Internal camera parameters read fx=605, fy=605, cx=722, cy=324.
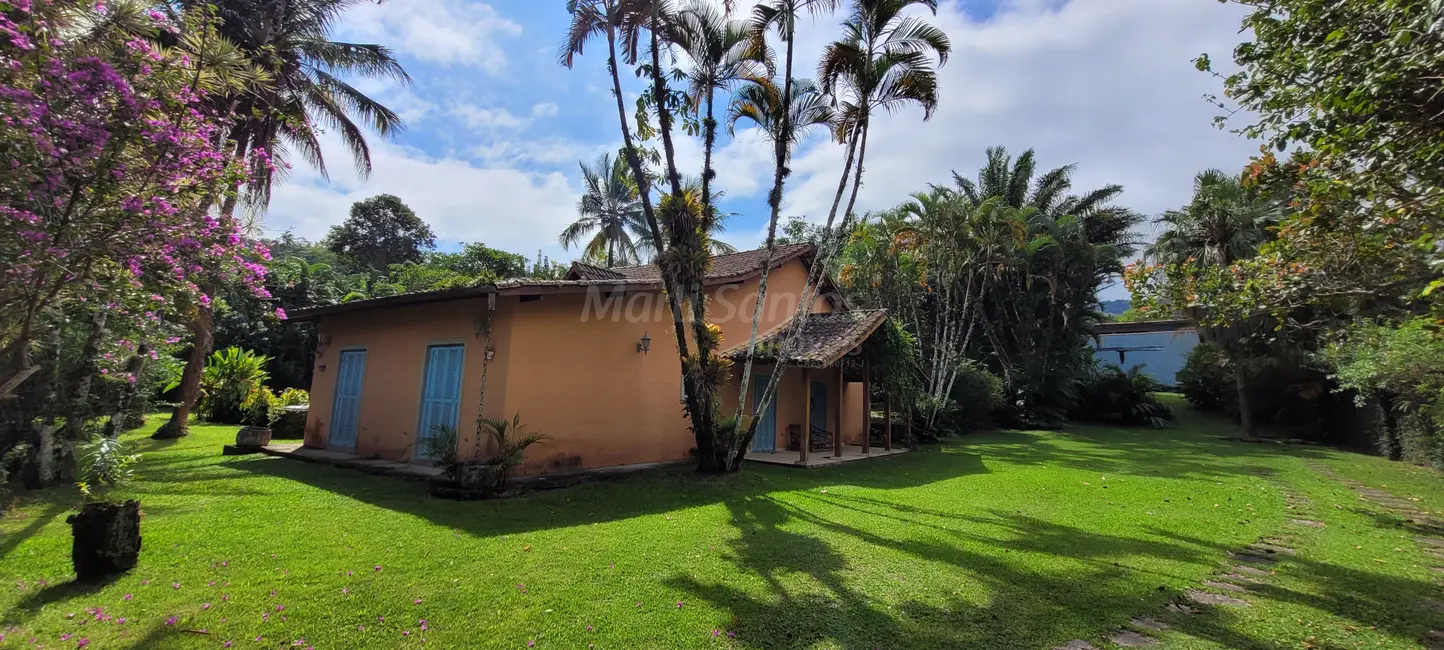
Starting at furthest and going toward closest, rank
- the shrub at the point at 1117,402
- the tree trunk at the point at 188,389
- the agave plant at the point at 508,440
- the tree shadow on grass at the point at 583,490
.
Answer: the shrub at the point at 1117,402 < the tree trunk at the point at 188,389 < the agave plant at the point at 508,440 < the tree shadow on grass at the point at 583,490

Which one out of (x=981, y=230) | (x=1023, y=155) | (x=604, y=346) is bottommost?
(x=604, y=346)

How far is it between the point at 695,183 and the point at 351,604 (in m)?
8.22

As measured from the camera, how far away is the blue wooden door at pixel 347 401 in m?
12.1

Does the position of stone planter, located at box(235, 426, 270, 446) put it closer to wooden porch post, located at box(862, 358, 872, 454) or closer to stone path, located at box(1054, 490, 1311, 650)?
wooden porch post, located at box(862, 358, 872, 454)

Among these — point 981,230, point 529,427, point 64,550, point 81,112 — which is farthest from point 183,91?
point 981,230

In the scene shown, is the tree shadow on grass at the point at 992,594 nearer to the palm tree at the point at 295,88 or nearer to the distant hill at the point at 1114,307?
the palm tree at the point at 295,88

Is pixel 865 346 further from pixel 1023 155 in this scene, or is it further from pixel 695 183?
pixel 1023 155

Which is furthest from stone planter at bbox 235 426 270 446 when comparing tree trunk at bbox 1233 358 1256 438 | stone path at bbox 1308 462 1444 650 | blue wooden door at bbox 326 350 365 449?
tree trunk at bbox 1233 358 1256 438

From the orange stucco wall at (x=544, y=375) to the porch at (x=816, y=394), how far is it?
1265 mm

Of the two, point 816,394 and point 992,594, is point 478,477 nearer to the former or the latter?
point 992,594

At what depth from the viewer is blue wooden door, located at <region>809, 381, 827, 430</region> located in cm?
1542

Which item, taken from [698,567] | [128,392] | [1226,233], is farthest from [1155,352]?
[128,392]

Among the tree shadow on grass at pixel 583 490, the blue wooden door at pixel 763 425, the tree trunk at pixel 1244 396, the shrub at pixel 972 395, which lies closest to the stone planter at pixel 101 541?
the tree shadow on grass at pixel 583 490

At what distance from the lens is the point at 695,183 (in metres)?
10.9
